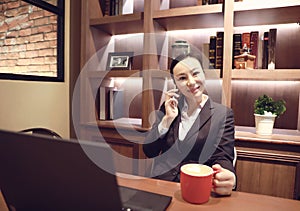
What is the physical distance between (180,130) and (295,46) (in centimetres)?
126

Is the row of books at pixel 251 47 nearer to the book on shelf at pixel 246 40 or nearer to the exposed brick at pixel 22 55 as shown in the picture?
the book on shelf at pixel 246 40

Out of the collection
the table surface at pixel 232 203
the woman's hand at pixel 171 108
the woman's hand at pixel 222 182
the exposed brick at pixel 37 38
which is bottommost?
the table surface at pixel 232 203

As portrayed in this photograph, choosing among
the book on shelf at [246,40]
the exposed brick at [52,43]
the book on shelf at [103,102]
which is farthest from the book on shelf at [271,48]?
the exposed brick at [52,43]

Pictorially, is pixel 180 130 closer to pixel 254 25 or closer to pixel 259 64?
pixel 259 64

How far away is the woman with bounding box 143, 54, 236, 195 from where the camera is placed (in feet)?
4.02

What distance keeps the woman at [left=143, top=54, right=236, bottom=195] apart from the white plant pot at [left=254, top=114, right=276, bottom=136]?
46 centimetres

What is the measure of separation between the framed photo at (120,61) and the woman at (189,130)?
2.64ft

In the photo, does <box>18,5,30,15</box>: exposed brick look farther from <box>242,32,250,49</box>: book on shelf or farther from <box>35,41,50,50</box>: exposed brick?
<box>242,32,250,49</box>: book on shelf

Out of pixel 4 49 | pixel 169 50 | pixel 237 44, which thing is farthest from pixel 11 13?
pixel 237 44

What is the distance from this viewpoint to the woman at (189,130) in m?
1.23

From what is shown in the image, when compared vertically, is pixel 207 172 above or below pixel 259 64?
below

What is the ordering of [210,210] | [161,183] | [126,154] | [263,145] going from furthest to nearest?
1. [126,154]
2. [263,145]
3. [161,183]
4. [210,210]

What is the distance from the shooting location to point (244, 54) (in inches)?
67.3

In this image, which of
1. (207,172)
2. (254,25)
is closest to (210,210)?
(207,172)
